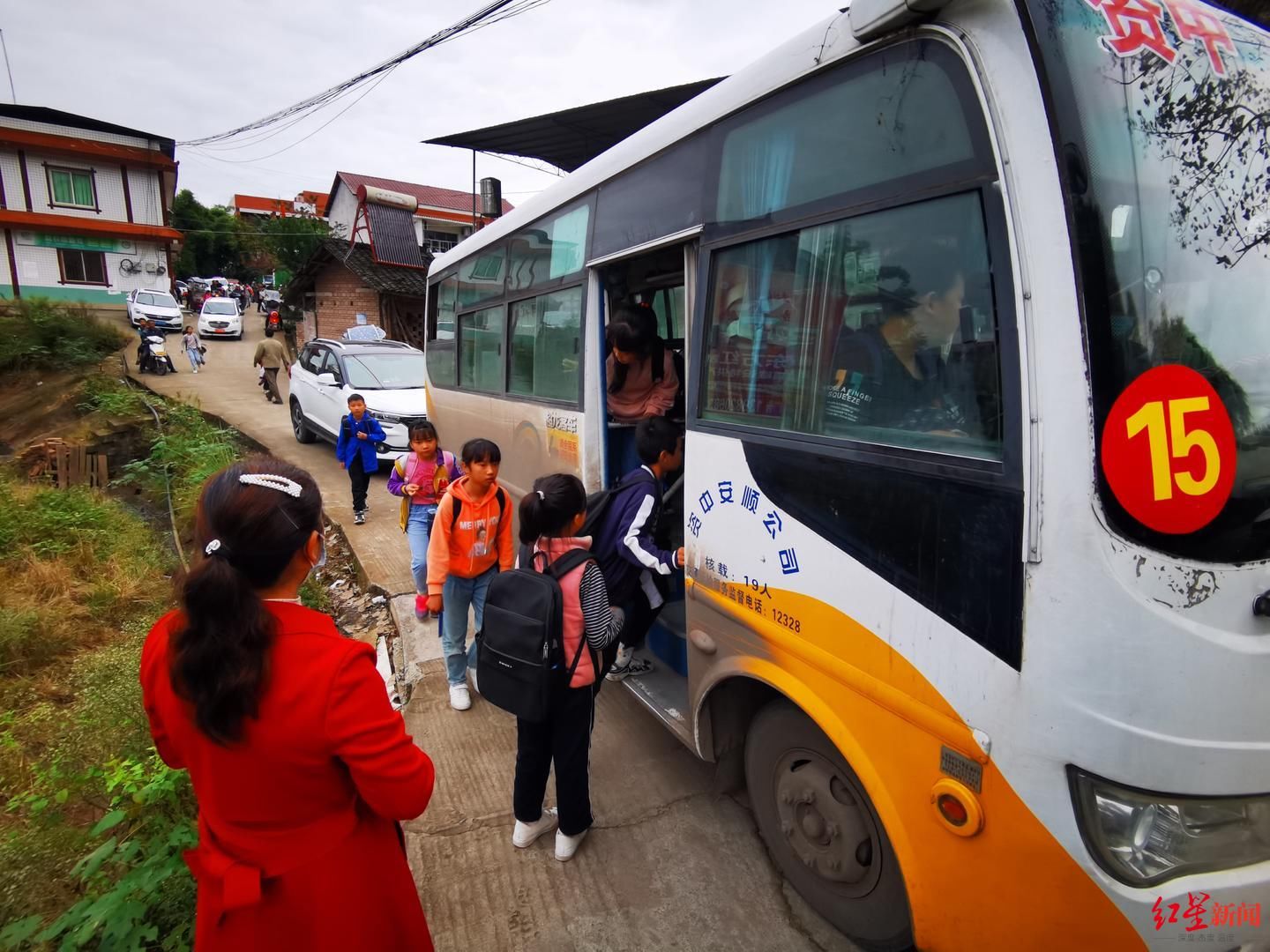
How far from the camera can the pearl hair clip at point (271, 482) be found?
1.32 metres

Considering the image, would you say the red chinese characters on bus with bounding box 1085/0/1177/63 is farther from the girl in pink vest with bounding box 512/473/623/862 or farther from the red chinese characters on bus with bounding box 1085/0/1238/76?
the girl in pink vest with bounding box 512/473/623/862

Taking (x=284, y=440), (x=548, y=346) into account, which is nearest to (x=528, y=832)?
(x=548, y=346)

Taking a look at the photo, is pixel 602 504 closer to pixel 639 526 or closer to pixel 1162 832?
pixel 639 526

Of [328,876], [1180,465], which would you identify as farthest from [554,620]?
[1180,465]

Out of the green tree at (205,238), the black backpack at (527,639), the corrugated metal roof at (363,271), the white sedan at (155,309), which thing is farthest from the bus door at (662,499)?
the green tree at (205,238)

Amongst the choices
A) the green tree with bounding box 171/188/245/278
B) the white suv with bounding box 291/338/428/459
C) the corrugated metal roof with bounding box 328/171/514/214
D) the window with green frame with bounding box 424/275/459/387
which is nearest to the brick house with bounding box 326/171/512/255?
the corrugated metal roof with bounding box 328/171/514/214

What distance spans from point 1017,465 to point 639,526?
Answer: 1.61 metres

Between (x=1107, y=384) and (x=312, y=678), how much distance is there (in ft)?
5.54

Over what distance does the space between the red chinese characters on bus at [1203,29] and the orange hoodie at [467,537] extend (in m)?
2.96

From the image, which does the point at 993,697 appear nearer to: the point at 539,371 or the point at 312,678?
the point at 312,678

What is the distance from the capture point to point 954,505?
1612 millimetres

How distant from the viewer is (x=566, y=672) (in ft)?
7.89

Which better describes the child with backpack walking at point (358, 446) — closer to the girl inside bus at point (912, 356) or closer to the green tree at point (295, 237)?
the girl inside bus at point (912, 356)

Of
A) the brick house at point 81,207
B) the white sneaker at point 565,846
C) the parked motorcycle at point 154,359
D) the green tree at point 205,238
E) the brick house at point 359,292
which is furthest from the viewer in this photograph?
the green tree at point 205,238
